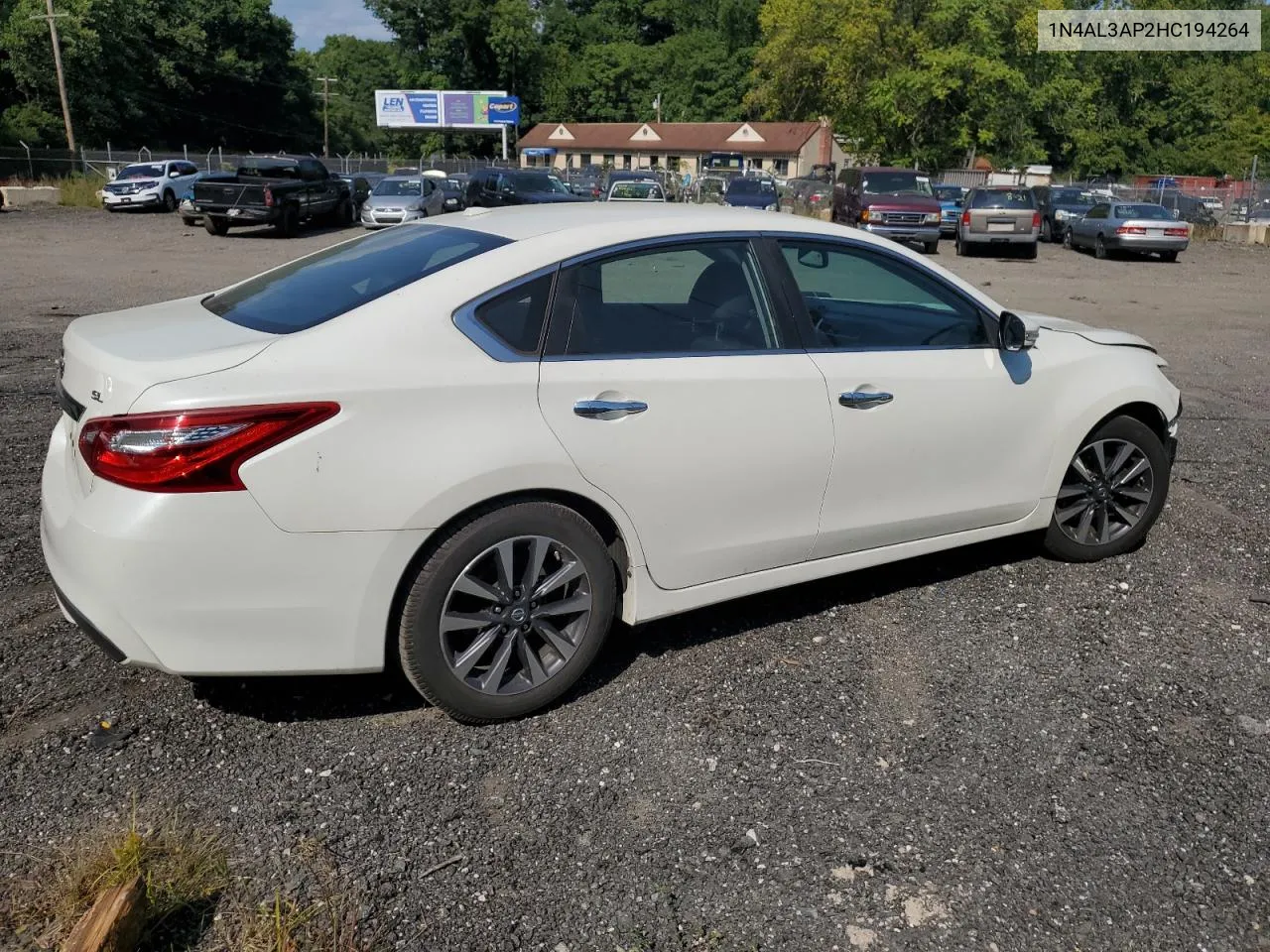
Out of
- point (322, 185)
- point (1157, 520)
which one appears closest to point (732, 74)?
point (322, 185)

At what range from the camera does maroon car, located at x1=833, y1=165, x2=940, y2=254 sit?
2562cm

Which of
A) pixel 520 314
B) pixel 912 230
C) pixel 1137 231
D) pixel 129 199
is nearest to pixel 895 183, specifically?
pixel 912 230

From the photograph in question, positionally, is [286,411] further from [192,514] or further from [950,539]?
[950,539]

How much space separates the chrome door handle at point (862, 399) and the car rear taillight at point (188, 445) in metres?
2.01


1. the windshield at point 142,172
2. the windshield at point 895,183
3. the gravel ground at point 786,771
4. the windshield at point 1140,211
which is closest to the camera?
the gravel ground at point 786,771

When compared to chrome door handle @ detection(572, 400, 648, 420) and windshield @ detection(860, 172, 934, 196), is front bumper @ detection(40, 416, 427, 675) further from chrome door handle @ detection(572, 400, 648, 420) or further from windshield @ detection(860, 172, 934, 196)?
windshield @ detection(860, 172, 934, 196)

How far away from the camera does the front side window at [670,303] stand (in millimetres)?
3697

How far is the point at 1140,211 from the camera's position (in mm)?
26359

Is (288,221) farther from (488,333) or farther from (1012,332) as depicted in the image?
(488,333)

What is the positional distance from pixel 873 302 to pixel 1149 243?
2400cm

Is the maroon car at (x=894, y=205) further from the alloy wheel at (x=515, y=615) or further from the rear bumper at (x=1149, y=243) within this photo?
the alloy wheel at (x=515, y=615)

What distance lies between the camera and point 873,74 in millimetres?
52906

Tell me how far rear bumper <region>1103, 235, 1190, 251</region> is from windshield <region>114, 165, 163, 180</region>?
2778cm

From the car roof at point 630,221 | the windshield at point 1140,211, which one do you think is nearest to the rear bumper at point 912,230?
the windshield at point 1140,211
